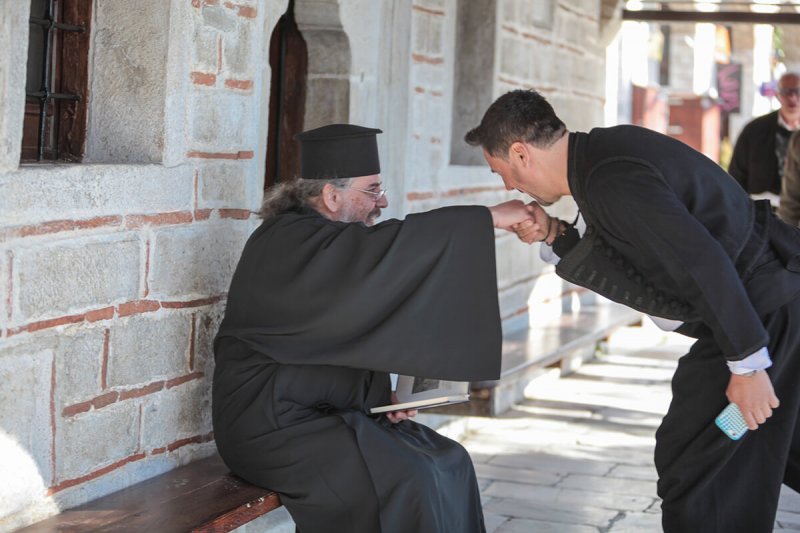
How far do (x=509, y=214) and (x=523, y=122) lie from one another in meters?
0.36

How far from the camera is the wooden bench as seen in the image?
3.26 metres

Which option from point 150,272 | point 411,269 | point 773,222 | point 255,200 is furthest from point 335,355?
point 773,222

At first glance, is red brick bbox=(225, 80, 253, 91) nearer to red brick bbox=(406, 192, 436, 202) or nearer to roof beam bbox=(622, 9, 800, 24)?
red brick bbox=(406, 192, 436, 202)

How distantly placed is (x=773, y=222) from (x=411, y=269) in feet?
3.41

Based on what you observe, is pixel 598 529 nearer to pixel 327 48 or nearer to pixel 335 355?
pixel 335 355

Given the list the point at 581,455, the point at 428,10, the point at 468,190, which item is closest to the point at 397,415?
the point at 581,455

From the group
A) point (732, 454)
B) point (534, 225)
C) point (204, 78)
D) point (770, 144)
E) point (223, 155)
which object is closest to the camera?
point (732, 454)

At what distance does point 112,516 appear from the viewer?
3.35 metres

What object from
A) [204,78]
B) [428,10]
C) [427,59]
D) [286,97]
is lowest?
[204,78]

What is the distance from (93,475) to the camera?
3.51m

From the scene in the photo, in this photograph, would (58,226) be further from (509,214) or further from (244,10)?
(509,214)

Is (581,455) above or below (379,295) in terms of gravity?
below

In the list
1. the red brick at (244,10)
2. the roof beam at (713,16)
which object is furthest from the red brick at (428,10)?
the roof beam at (713,16)

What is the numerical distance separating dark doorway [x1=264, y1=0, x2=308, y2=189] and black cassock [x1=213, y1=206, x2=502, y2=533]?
175 centimetres
